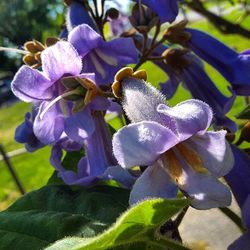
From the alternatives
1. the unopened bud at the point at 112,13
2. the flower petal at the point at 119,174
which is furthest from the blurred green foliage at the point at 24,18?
the flower petal at the point at 119,174

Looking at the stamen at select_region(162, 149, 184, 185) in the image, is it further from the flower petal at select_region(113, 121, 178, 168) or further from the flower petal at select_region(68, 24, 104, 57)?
the flower petal at select_region(68, 24, 104, 57)

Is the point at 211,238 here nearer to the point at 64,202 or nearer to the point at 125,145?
the point at 64,202

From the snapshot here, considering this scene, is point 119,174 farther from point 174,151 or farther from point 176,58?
point 176,58

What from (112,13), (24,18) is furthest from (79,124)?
(24,18)

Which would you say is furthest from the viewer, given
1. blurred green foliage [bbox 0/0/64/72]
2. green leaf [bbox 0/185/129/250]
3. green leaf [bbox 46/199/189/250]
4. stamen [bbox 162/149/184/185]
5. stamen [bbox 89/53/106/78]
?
blurred green foliage [bbox 0/0/64/72]

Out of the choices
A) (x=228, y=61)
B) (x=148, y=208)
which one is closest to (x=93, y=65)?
(x=228, y=61)

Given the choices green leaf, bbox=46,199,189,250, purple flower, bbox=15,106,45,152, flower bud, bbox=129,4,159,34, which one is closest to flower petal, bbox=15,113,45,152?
purple flower, bbox=15,106,45,152
